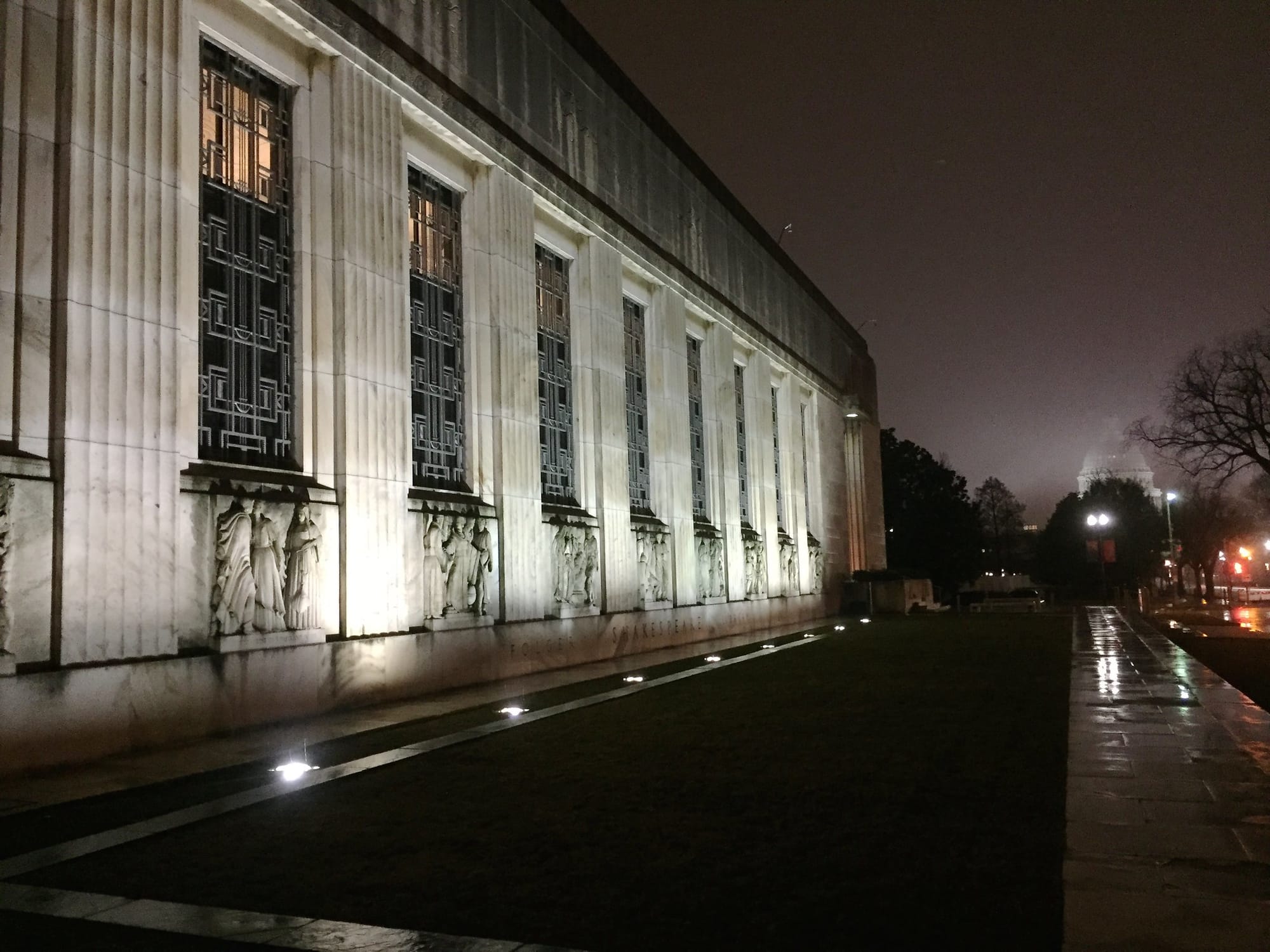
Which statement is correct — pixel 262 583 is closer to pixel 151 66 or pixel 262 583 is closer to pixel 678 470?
pixel 151 66

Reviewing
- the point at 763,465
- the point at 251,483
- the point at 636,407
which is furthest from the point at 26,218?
the point at 763,465

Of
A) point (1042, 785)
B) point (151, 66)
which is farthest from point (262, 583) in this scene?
point (1042, 785)

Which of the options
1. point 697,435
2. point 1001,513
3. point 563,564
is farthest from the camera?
point 1001,513

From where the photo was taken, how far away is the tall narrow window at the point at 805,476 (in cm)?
3916

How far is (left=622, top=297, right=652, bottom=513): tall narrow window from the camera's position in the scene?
80.3 feet

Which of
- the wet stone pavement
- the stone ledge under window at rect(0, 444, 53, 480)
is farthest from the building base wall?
the wet stone pavement

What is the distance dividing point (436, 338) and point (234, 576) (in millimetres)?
6207

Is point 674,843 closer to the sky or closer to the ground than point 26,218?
closer to the ground

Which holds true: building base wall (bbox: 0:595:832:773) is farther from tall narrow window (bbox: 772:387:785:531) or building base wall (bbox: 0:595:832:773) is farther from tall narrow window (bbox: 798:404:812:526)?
tall narrow window (bbox: 798:404:812:526)

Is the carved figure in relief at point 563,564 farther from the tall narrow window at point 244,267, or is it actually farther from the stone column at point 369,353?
the tall narrow window at point 244,267

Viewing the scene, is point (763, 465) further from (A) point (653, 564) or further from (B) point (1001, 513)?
(B) point (1001, 513)

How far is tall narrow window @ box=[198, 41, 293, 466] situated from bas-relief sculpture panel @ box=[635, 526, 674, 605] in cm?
1120

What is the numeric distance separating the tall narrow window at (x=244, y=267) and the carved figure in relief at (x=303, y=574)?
878mm

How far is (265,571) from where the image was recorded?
12023 millimetres
